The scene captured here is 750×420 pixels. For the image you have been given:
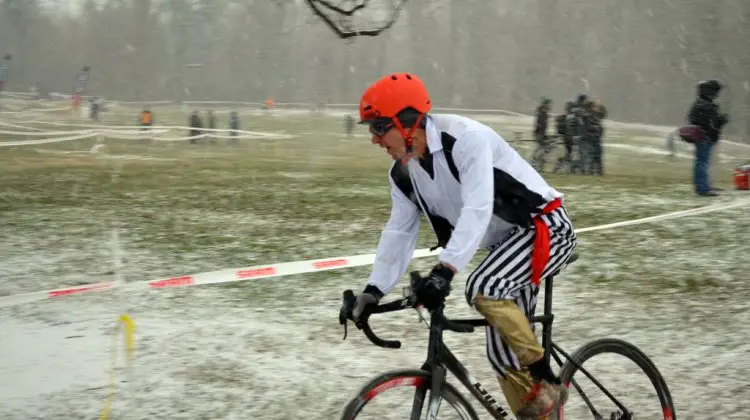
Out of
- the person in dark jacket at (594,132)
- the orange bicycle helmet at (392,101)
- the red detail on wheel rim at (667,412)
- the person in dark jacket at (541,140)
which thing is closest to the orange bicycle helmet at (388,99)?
the orange bicycle helmet at (392,101)

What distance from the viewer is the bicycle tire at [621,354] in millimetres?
4262

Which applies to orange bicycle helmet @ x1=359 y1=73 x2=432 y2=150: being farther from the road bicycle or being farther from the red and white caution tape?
the red and white caution tape

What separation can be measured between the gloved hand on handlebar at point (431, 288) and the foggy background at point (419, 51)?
53.1 m

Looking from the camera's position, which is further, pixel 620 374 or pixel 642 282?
pixel 642 282

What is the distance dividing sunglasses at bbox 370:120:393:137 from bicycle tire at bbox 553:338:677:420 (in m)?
1.40

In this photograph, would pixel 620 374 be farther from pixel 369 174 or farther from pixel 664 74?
pixel 664 74

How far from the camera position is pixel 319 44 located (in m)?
64.7

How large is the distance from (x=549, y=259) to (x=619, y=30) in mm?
70760

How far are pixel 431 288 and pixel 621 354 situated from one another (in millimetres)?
1547

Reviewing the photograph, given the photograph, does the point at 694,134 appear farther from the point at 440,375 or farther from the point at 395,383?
the point at 395,383

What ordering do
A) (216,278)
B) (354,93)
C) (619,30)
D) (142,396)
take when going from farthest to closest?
1. (619,30)
2. (354,93)
3. (216,278)
4. (142,396)

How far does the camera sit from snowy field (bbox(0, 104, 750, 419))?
614cm

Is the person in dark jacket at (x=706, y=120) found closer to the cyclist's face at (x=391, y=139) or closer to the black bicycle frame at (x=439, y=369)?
the black bicycle frame at (x=439, y=369)

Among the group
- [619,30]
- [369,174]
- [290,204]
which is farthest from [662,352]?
[619,30]
